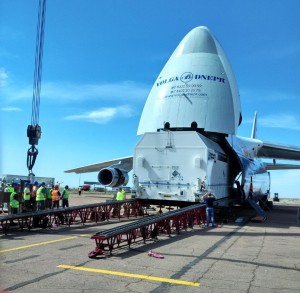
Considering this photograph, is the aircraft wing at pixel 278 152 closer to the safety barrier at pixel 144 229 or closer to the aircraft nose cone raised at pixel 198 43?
the aircraft nose cone raised at pixel 198 43

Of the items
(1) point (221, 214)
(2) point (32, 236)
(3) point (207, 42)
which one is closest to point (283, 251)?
(2) point (32, 236)

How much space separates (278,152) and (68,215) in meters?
18.1

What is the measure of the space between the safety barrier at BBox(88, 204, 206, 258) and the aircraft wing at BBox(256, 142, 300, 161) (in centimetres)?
1180

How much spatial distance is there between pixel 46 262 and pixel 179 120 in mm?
12109

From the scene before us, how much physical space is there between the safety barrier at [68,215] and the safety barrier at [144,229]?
10.6 feet

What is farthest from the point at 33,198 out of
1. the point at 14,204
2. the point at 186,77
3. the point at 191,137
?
the point at 186,77

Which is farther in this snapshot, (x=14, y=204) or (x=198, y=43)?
(x=198, y=43)

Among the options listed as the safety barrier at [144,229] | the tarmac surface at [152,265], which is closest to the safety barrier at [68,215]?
the tarmac surface at [152,265]

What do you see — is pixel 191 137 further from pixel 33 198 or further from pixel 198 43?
pixel 33 198

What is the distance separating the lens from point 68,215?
14336mm

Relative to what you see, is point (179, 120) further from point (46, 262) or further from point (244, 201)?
point (46, 262)

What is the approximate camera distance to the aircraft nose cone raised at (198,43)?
66.3 ft

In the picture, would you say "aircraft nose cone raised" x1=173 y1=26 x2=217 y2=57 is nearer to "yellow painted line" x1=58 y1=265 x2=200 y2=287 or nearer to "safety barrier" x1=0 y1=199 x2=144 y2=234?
"safety barrier" x1=0 y1=199 x2=144 y2=234

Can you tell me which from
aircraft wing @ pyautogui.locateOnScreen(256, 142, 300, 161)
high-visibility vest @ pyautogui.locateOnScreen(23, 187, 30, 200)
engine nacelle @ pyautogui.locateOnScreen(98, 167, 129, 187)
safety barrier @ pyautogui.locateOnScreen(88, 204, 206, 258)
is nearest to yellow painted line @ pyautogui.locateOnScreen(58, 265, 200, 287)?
safety barrier @ pyautogui.locateOnScreen(88, 204, 206, 258)
